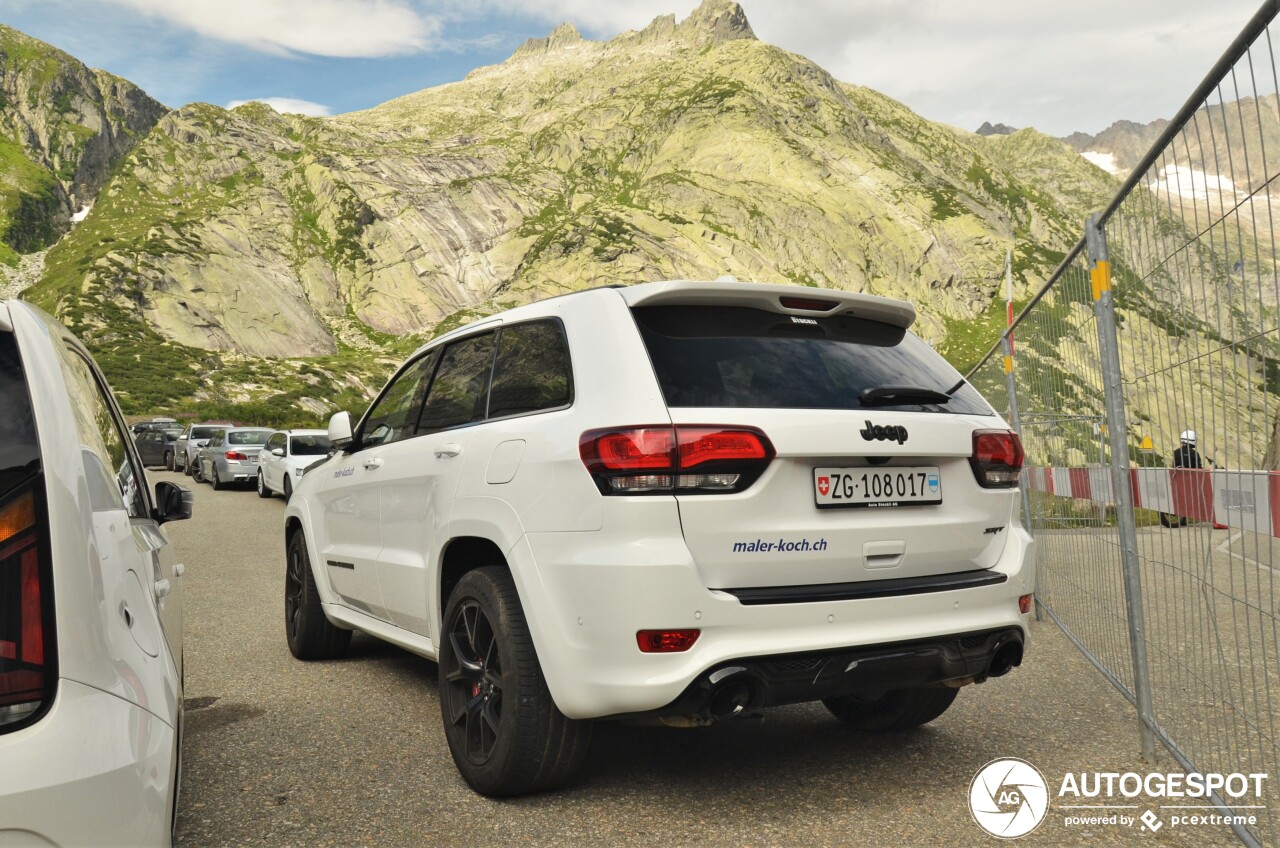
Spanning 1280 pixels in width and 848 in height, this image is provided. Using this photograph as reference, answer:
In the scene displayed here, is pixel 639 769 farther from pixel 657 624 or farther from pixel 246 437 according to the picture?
pixel 246 437

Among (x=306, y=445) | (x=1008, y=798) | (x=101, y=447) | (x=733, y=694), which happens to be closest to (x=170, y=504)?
(x=101, y=447)

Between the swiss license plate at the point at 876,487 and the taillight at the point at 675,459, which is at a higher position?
the taillight at the point at 675,459

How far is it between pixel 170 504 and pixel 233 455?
20.1 m

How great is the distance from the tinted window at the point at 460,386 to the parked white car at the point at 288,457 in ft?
44.4

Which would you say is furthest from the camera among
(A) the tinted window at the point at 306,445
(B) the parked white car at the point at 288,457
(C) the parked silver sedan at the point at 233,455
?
(C) the parked silver sedan at the point at 233,455

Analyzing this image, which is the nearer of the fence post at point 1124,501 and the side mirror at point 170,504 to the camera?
the side mirror at point 170,504

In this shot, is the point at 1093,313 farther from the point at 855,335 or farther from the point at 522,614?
the point at 522,614

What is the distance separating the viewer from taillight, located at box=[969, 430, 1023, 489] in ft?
11.9

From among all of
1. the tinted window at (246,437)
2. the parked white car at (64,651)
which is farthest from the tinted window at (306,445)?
the parked white car at (64,651)

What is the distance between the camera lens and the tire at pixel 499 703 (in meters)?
3.32

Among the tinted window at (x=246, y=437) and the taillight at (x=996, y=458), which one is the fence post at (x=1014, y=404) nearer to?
the taillight at (x=996, y=458)

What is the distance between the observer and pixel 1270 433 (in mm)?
A: 2703

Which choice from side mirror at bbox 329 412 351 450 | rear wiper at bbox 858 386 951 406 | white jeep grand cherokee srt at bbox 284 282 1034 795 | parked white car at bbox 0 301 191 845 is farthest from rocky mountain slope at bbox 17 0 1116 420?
parked white car at bbox 0 301 191 845

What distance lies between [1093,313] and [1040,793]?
6.61 ft
